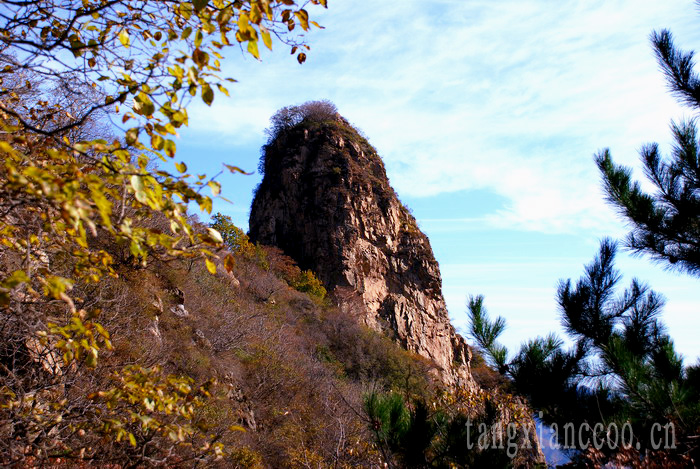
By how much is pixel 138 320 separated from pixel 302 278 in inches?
658

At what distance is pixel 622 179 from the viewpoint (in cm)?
488

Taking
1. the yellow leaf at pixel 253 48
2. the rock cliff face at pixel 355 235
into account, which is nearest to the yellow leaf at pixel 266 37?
the yellow leaf at pixel 253 48

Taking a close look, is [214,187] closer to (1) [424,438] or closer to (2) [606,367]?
(1) [424,438]

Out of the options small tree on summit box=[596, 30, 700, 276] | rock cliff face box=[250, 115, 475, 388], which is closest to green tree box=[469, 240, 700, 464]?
small tree on summit box=[596, 30, 700, 276]

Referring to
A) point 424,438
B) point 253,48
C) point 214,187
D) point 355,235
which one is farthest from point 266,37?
point 355,235

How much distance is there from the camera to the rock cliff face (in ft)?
87.5

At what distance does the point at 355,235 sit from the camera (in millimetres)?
27438

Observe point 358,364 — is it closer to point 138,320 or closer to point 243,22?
point 138,320

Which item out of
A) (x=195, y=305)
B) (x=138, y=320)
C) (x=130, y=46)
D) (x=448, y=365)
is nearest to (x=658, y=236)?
(x=130, y=46)

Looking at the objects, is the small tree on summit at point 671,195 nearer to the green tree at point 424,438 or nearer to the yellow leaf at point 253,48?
the green tree at point 424,438

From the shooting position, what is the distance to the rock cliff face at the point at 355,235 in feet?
87.5

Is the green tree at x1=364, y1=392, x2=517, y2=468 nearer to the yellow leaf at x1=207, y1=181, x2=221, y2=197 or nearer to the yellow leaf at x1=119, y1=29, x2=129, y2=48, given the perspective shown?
the yellow leaf at x1=207, y1=181, x2=221, y2=197

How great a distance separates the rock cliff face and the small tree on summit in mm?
20781

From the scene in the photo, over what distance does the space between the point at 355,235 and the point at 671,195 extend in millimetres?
22884
